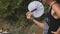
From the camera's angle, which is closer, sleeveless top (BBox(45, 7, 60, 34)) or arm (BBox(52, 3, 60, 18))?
Answer: arm (BBox(52, 3, 60, 18))

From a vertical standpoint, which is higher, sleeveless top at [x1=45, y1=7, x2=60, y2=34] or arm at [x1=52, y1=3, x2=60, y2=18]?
arm at [x1=52, y1=3, x2=60, y2=18]

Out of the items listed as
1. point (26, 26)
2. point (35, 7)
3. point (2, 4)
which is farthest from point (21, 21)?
point (35, 7)

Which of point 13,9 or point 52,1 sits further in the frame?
point 13,9

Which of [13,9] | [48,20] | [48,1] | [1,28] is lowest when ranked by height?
[1,28]

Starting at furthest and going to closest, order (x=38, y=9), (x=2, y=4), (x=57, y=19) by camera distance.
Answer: (x=2, y=4), (x=38, y=9), (x=57, y=19)

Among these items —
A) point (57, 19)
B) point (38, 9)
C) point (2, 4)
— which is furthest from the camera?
point (2, 4)

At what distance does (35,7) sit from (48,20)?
0.22 m

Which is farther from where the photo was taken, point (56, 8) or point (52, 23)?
point (52, 23)

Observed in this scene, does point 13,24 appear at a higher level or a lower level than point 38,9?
lower

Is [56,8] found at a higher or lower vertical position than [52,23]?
higher

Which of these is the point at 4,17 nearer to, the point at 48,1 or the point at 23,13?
the point at 23,13

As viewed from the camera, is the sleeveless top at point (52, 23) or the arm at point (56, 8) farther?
the sleeveless top at point (52, 23)

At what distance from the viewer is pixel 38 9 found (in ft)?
→ 9.18

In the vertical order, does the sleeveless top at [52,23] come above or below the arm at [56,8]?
below
